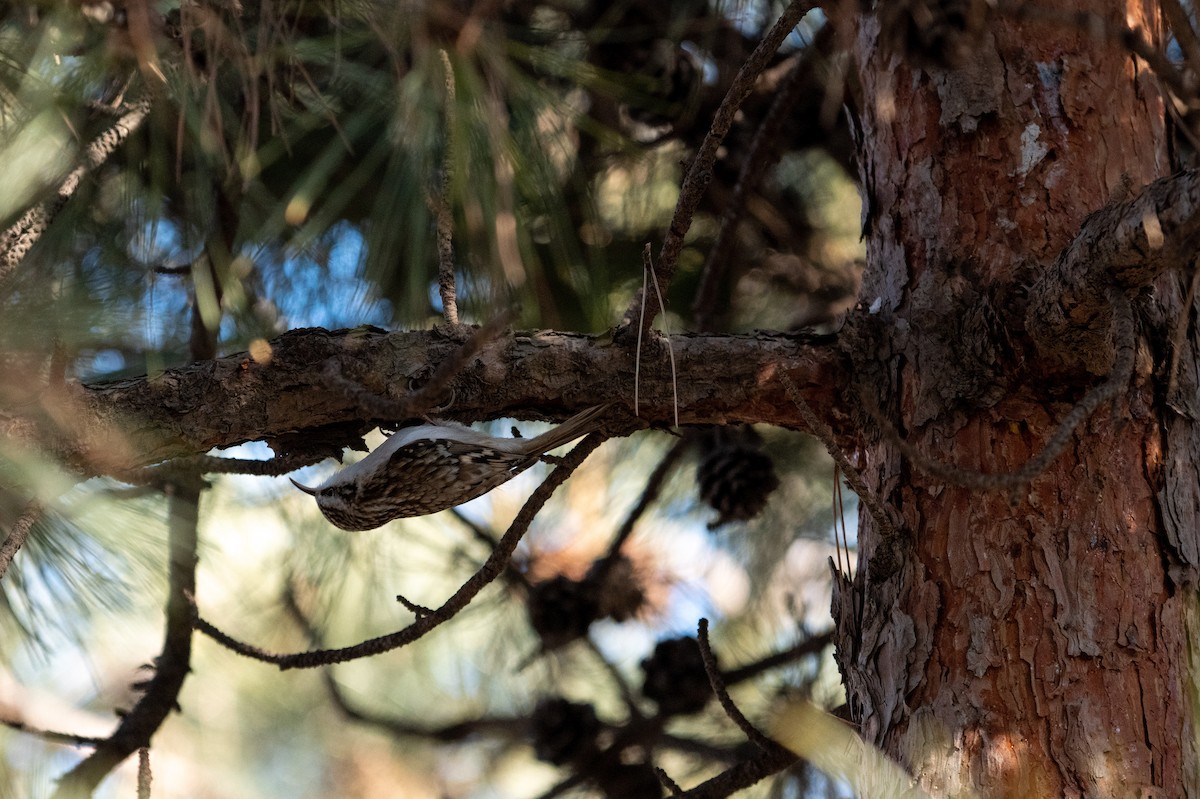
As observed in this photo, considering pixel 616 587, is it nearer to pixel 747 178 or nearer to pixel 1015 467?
pixel 747 178

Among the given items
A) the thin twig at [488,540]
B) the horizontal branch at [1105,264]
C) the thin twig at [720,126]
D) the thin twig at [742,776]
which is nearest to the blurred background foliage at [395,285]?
the thin twig at [488,540]

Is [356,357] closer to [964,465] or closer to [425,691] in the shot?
[964,465]

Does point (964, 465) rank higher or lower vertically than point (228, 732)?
lower

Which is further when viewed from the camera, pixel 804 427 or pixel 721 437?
pixel 721 437

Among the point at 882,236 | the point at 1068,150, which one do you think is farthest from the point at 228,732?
the point at 1068,150

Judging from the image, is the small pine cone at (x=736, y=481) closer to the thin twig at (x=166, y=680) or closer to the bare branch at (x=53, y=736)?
the thin twig at (x=166, y=680)
